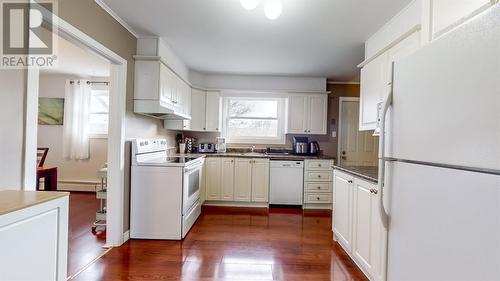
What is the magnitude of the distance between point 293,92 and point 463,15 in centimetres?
325

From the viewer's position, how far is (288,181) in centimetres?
427

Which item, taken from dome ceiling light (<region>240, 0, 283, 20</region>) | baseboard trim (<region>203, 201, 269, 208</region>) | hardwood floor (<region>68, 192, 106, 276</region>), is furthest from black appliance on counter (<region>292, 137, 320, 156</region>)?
hardwood floor (<region>68, 192, 106, 276</region>)

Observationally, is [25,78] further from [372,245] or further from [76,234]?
[372,245]

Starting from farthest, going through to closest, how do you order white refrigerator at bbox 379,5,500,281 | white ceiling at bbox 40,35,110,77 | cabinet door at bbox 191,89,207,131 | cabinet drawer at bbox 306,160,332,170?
cabinet door at bbox 191,89,207,131, cabinet drawer at bbox 306,160,332,170, white ceiling at bbox 40,35,110,77, white refrigerator at bbox 379,5,500,281

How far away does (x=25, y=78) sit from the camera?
1.49m

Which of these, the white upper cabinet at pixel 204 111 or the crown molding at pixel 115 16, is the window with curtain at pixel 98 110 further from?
the crown molding at pixel 115 16

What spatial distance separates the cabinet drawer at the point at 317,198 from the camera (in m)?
4.23

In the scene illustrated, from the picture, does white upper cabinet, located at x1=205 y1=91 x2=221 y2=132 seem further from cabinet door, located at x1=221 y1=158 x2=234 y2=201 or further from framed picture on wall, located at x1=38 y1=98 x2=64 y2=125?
framed picture on wall, located at x1=38 y1=98 x2=64 y2=125

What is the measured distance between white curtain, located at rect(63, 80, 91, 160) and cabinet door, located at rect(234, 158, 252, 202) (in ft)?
9.70

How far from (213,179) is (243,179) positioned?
50 cm

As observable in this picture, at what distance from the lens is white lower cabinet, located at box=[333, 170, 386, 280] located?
1.88 m

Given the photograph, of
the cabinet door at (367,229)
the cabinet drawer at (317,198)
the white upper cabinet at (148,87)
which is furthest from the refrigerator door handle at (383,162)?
the cabinet drawer at (317,198)

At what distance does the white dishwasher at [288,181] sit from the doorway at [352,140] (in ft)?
3.56

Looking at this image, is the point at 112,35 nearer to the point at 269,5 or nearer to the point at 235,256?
the point at 269,5
